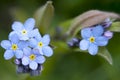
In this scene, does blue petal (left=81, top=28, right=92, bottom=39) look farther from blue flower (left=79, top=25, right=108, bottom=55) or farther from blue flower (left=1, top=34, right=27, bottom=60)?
blue flower (left=1, top=34, right=27, bottom=60)

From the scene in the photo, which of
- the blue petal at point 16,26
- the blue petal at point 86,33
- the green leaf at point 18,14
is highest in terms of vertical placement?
the green leaf at point 18,14

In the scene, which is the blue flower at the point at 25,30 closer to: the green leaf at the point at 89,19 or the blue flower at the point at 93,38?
the blue flower at the point at 93,38

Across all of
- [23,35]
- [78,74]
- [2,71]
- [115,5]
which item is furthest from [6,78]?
[115,5]

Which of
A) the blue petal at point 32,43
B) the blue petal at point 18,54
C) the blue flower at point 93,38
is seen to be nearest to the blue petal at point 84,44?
the blue flower at point 93,38

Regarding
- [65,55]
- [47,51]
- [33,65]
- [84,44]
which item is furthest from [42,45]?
[65,55]

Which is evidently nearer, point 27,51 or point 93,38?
point 27,51

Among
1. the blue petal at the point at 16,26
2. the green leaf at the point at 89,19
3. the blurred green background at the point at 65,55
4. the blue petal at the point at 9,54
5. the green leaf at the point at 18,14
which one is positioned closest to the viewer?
the blue petal at the point at 9,54

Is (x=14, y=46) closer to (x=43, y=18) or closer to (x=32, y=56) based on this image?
(x=32, y=56)
